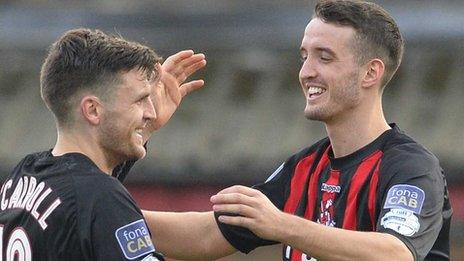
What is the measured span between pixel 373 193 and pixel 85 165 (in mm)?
1203

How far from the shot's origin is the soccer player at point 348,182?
5000mm

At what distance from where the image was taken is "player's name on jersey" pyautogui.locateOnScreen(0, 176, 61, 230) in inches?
179

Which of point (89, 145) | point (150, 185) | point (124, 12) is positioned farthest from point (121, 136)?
point (124, 12)

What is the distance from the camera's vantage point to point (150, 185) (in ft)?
44.1

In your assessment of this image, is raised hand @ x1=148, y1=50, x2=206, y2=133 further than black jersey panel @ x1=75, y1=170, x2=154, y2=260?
Yes

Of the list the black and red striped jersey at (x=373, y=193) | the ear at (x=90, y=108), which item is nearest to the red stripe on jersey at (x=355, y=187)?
the black and red striped jersey at (x=373, y=193)

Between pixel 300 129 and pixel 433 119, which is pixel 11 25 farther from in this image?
pixel 433 119

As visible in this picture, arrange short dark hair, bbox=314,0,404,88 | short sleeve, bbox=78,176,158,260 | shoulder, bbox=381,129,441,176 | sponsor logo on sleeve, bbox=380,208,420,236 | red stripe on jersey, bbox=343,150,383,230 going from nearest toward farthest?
1. short sleeve, bbox=78,176,158,260
2. sponsor logo on sleeve, bbox=380,208,420,236
3. shoulder, bbox=381,129,441,176
4. red stripe on jersey, bbox=343,150,383,230
5. short dark hair, bbox=314,0,404,88

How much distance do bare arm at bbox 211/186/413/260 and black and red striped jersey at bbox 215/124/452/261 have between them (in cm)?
7

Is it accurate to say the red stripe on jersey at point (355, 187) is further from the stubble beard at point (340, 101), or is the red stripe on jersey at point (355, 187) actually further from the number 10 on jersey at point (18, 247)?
the number 10 on jersey at point (18, 247)

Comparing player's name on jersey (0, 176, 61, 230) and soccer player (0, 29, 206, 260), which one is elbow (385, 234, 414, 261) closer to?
soccer player (0, 29, 206, 260)

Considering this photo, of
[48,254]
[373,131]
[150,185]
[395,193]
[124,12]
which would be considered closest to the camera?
[48,254]

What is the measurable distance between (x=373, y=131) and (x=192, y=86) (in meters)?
Result: 0.81

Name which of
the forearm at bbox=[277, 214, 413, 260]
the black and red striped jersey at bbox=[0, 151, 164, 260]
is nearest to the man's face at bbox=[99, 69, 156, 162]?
the black and red striped jersey at bbox=[0, 151, 164, 260]
